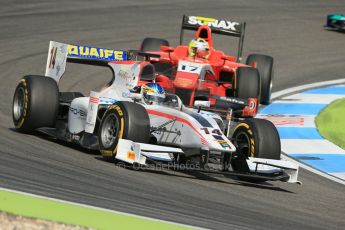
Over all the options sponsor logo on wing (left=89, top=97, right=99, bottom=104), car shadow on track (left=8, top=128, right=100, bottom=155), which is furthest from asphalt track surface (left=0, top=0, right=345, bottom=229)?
sponsor logo on wing (left=89, top=97, right=99, bottom=104)

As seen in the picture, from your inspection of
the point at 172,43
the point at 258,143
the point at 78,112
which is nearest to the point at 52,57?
the point at 78,112

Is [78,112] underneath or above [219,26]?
underneath

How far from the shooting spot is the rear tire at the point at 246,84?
54.8 feet

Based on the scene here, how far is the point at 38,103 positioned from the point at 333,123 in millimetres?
5793

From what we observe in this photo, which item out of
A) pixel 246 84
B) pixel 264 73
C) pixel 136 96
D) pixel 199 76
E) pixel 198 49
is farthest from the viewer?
pixel 264 73

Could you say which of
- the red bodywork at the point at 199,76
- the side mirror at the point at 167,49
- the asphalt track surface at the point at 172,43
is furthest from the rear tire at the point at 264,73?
the asphalt track surface at the point at 172,43

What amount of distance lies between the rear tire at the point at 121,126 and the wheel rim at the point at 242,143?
1311 millimetres

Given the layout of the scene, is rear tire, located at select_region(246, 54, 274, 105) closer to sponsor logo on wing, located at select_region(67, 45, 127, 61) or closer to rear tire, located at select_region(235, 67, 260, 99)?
rear tire, located at select_region(235, 67, 260, 99)

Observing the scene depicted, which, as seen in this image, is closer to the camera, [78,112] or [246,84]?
[78,112]

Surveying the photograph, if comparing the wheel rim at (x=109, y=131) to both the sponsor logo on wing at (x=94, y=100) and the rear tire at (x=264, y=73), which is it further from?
the rear tire at (x=264, y=73)

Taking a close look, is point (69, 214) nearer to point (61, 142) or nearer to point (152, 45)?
point (61, 142)

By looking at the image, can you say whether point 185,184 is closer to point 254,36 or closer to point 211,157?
point 211,157

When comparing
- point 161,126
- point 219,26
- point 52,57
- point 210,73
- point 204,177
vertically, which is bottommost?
point 204,177

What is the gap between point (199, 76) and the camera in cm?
1616
